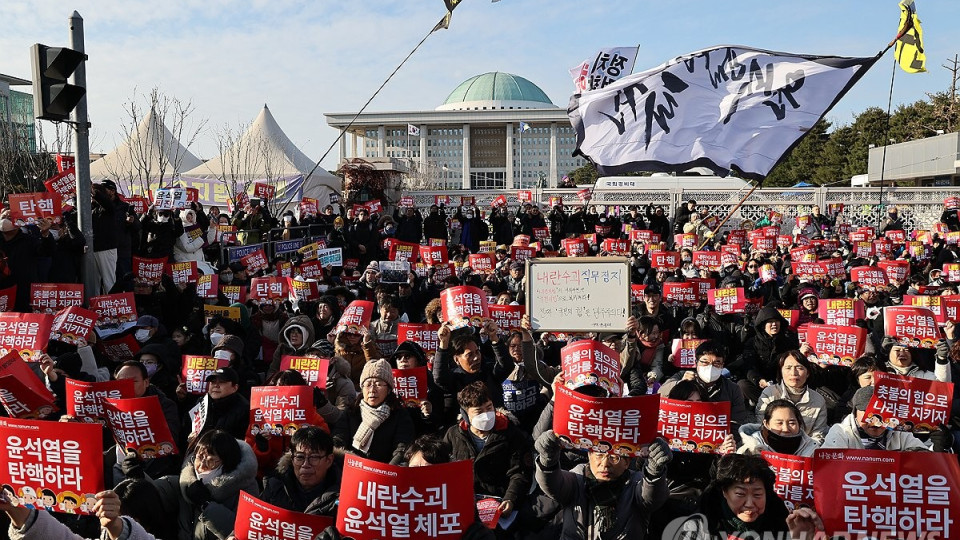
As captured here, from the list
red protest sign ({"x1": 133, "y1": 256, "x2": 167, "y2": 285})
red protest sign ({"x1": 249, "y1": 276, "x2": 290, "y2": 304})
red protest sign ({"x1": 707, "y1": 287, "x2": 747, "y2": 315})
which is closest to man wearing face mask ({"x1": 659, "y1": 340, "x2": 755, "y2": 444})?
red protest sign ({"x1": 707, "y1": 287, "x2": 747, "y2": 315})

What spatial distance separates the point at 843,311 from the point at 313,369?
512 cm

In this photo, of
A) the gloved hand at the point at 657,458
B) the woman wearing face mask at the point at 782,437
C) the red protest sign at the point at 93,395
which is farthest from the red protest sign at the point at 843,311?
the red protest sign at the point at 93,395

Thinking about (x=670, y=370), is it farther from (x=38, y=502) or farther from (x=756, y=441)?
(x=38, y=502)

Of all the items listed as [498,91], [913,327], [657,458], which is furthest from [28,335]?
[498,91]

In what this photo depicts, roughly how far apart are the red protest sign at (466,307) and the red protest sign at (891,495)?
341 cm

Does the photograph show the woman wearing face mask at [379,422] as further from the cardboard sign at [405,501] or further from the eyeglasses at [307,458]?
the cardboard sign at [405,501]

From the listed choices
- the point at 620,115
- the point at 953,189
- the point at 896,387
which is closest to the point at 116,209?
the point at 620,115

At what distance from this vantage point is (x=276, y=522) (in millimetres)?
3287

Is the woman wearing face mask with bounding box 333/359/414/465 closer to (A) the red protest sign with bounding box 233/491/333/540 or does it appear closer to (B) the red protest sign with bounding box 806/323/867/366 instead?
(A) the red protest sign with bounding box 233/491/333/540

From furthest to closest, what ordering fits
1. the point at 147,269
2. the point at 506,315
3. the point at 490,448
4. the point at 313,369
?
the point at 147,269 < the point at 506,315 < the point at 313,369 < the point at 490,448

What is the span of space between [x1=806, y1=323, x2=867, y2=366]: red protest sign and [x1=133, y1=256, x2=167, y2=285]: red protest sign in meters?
6.79

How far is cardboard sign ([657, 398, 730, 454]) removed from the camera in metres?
4.31

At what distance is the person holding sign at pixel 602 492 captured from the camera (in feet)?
11.8

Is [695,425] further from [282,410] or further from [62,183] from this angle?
[62,183]
